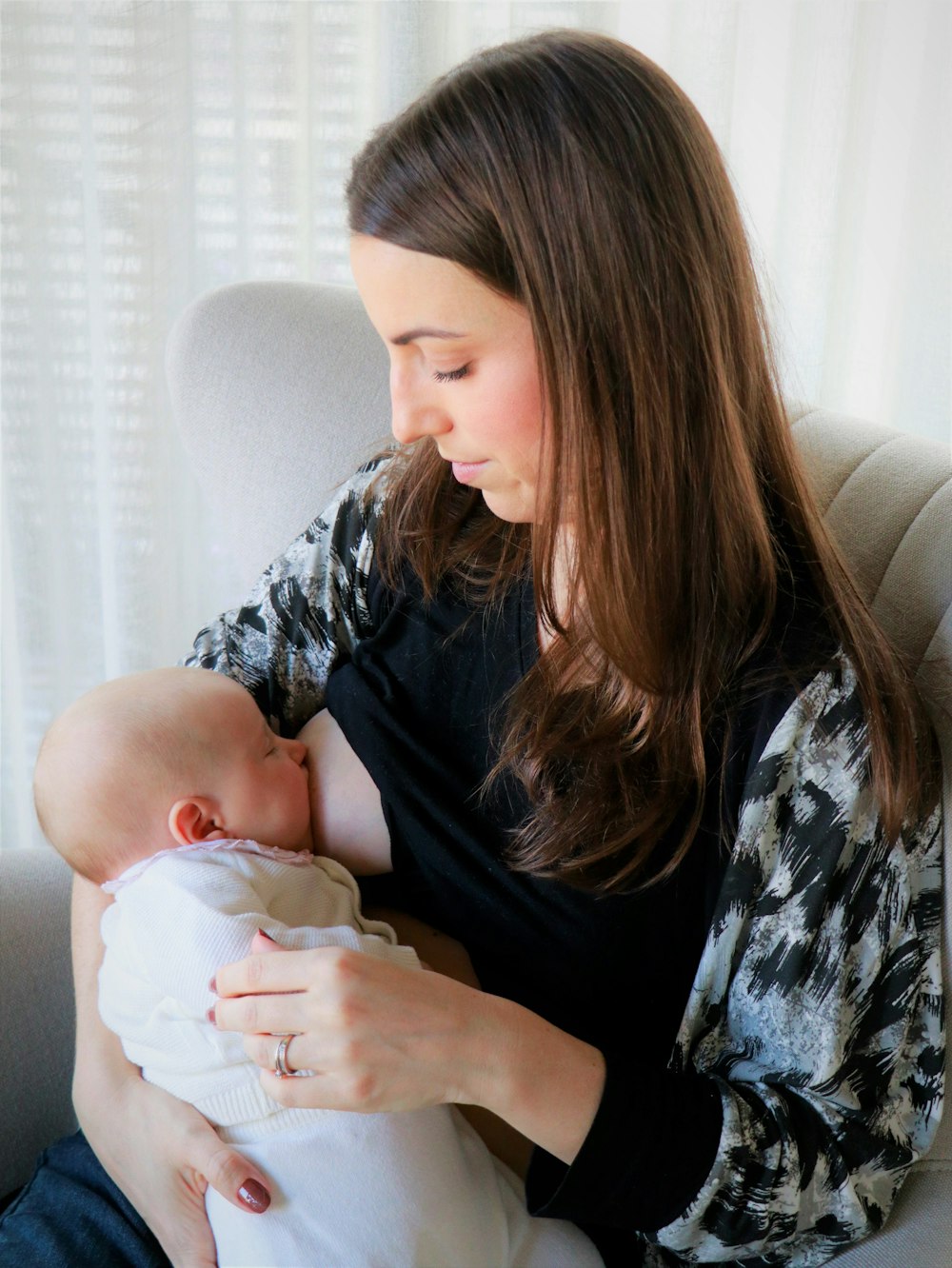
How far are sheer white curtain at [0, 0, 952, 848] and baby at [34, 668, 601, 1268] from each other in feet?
3.31

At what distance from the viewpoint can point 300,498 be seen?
1546mm

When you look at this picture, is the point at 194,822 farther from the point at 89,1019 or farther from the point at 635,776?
the point at 635,776

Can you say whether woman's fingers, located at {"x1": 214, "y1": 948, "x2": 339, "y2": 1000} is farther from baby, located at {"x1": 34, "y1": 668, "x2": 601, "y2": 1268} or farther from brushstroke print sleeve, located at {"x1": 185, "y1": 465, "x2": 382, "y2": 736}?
brushstroke print sleeve, located at {"x1": 185, "y1": 465, "x2": 382, "y2": 736}

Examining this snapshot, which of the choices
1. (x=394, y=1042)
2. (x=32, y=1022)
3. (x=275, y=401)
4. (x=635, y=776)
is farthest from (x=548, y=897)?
(x=275, y=401)

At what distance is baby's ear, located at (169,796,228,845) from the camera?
1.13m

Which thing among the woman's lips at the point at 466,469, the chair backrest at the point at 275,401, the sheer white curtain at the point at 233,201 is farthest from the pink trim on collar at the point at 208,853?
the sheer white curtain at the point at 233,201

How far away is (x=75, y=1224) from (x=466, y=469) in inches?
31.4

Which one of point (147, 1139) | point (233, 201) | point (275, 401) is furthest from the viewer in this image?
point (233, 201)

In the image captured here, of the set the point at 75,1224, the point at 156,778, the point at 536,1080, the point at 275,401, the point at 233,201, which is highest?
the point at 233,201

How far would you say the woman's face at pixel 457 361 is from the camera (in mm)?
962

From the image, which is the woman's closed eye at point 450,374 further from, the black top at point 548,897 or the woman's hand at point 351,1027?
the woman's hand at point 351,1027

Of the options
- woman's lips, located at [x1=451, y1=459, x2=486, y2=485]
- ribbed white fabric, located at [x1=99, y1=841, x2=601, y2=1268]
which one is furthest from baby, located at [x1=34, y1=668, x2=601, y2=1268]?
woman's lips, located at [x1=451, y1=459, x2=486, y2=485]

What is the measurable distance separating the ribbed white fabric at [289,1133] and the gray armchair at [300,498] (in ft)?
0.87

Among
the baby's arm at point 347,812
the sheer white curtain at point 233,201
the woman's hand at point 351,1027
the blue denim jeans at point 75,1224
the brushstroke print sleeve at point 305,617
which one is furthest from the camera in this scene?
the sheer white curtain at point 233,201
